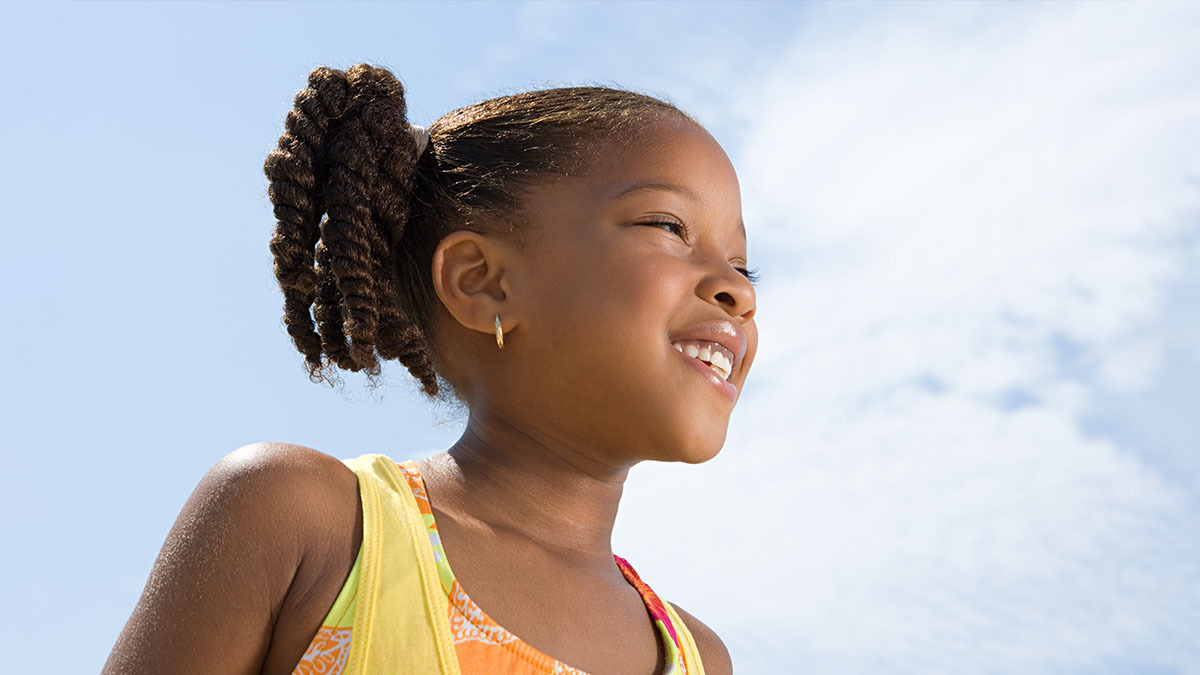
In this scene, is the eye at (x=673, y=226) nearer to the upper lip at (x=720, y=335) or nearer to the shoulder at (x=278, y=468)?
the upper lip at (x=720, y=335)

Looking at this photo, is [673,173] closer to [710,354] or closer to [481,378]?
[710,354]

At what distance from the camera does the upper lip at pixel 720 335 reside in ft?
5.97

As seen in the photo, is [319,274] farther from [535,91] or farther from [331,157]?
[535,91]

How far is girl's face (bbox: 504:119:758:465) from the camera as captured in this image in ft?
5.84

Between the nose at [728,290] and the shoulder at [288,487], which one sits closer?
Result: the shoulder at [288,487]

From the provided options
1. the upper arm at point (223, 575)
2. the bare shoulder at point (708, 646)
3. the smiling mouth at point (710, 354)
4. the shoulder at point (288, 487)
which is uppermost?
the smiling mouth at point (710, 354)

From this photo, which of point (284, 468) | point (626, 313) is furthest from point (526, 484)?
point (284, 468)

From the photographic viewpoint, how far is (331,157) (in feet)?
6.28

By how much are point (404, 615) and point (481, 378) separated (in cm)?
48

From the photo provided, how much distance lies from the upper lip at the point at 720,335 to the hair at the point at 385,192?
0.32m

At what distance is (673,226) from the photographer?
1.90 meters

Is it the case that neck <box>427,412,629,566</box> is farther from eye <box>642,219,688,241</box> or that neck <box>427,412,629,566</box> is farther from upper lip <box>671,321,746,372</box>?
eye <box>642,219,688,241</box>

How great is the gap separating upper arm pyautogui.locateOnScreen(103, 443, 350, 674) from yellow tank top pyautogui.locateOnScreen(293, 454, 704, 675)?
0.27 feet

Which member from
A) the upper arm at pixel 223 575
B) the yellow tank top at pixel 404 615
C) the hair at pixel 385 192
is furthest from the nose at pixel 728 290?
the upper arm at pixel 223 575
